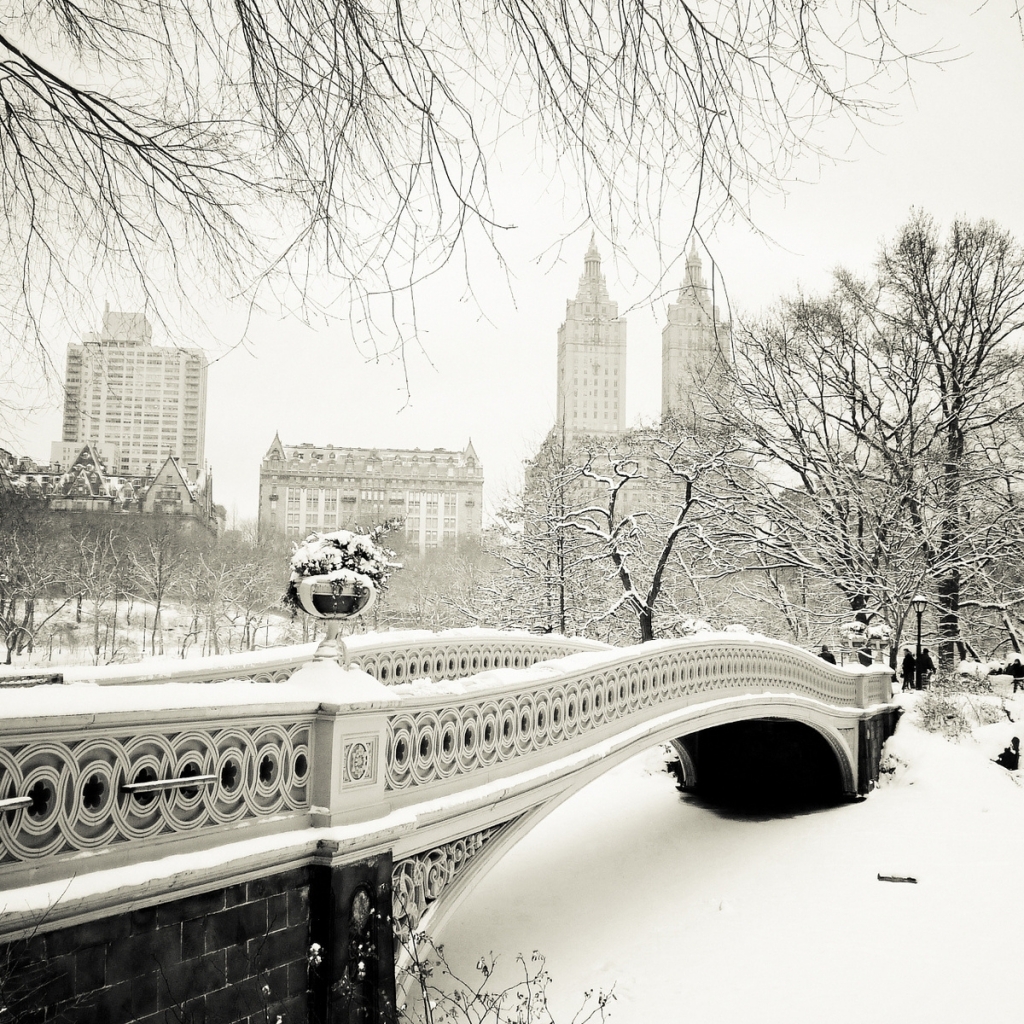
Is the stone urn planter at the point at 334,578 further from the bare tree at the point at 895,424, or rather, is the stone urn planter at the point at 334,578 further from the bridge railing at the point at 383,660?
the bare tree at the point at 895,424

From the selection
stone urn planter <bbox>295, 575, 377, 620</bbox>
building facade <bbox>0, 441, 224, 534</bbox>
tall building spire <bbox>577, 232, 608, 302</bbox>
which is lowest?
stone urn planter <bbox>295, 575, 377, 620</bbox>

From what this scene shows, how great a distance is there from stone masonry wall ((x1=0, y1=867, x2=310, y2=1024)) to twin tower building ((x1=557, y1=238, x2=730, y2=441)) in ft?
11.2

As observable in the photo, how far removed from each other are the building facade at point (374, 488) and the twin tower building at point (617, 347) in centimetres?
1982

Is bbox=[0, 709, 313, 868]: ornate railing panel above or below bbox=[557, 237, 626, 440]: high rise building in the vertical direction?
below

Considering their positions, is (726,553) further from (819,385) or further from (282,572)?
(282,572)

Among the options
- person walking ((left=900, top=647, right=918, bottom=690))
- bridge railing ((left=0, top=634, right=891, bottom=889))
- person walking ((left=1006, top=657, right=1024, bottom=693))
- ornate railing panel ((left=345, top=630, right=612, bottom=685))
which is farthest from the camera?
person walking ((left=900, top=647, right=918, bottom=690))

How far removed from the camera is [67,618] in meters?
32.2

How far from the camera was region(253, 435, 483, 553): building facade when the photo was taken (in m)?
62.9

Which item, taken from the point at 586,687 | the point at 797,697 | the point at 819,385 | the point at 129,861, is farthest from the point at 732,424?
the point at 129,861

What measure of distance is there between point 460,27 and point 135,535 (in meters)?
33.5

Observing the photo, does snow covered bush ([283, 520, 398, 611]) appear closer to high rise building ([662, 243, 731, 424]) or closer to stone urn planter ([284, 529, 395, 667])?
stone urn planter ([284, 529, 395, 667])

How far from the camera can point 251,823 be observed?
463 cm

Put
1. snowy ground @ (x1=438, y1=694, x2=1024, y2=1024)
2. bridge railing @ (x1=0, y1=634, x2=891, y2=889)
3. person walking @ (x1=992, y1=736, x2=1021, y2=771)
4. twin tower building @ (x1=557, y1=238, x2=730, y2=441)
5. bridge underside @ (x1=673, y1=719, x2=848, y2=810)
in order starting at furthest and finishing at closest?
1. bridge underside @ (x1=673, y1=719, x2=848, y2=810)
2. person walking @ (x1=992, y1=736, x2=1021, y2=771)
3. snowy ground @ (x1=438, y1=694, x2=1024, y2=1024)
4. bridge railing @ (x1=0, y1=634, x2=891, y2=889)
5. twin tower building @ (x1=557, y1=238, x2=730, y2=441)

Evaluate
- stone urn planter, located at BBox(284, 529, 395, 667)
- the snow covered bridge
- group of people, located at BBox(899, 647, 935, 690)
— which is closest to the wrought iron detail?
the snow covered bridge
